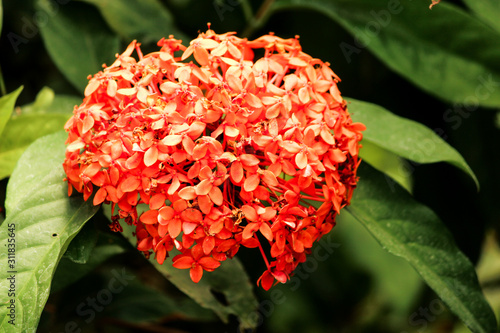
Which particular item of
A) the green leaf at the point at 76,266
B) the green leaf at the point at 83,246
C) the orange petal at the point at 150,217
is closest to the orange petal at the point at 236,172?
the orange petal at the point at 150,217

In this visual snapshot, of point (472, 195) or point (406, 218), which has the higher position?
point (406, 218)

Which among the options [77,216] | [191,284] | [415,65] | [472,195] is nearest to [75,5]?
[77,216]

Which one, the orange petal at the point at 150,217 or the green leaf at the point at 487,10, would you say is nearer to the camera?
the orange petal at the point at 150,217

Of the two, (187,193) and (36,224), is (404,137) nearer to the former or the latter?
(187,193)

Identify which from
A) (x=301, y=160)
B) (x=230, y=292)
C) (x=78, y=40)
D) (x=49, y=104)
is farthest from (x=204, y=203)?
(x=78, y=40)

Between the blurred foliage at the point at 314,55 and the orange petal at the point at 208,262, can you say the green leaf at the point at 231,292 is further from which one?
the orange petal at the point at 208,262

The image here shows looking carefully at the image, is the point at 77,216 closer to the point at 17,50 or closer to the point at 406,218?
the point at 406,218

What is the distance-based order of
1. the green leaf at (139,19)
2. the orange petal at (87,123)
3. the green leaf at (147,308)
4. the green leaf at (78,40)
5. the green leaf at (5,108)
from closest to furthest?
the orange petal at (87,123)
the green leaf at (5,108)
the green leaf at (78,40)
the green leaf at (139,19)
the green leaf at (147,308)
